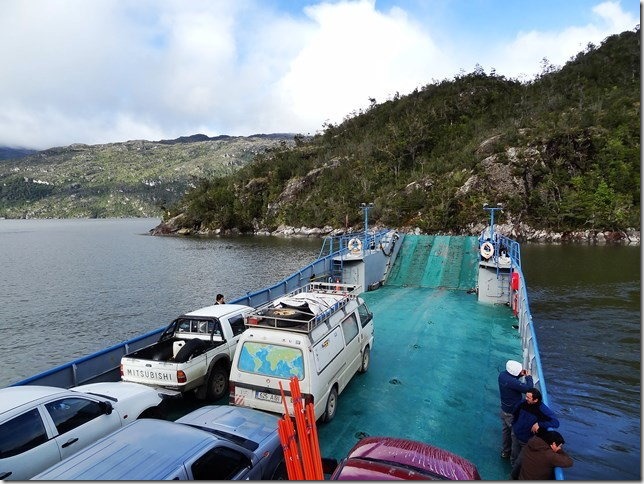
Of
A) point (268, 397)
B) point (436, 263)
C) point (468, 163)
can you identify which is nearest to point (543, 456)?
point (268, 397)

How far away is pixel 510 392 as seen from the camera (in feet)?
22.6

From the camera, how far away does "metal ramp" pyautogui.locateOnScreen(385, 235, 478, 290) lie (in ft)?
68.8

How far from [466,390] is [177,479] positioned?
24.3ft

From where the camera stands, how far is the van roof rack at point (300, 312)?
302 inches

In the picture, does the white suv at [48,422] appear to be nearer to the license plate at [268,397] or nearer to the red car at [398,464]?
the license plate at [268,397]

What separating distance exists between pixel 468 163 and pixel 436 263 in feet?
189

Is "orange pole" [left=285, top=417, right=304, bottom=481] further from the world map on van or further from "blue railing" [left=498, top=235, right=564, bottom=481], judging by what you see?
"blue railing" [left=498, top=235, right=564, bottom=481]

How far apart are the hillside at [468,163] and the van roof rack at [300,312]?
62.0 m

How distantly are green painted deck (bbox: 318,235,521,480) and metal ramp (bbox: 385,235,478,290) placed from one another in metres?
1.02

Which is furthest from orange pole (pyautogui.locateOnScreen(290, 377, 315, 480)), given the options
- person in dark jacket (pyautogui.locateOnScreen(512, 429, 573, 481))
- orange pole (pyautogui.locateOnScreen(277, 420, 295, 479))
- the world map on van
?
person in dark jacket (pyautogui.locateOnScreen(512, 429, 573, 481))

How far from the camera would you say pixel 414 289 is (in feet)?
66.5

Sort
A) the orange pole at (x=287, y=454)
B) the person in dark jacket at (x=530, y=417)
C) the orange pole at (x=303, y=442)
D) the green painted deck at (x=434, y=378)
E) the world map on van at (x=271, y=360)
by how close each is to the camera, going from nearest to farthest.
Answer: the orange pole at (x=287, y=454)
the orange pole at (x=303, y=442)
the person in dark jacket at (x=530, y=417)
the world map on van at (x=271, y=360)
the green painted deck at (x=434, y=378)

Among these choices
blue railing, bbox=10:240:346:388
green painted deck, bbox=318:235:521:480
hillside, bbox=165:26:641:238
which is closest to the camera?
green painted deck, bbox=318:235:521:480

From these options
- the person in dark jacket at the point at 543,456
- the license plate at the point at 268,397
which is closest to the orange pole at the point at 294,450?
the license plate at the point at 268,397
